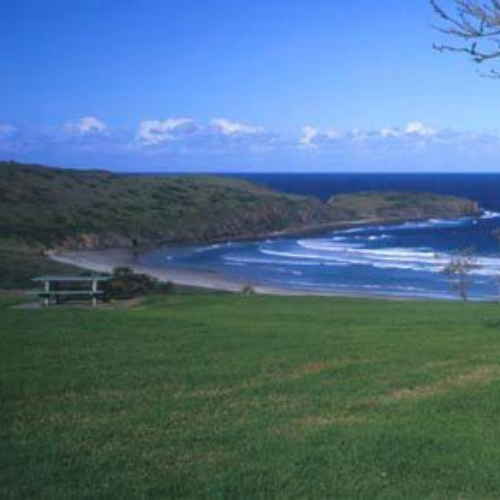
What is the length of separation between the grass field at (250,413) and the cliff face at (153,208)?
75.9 meters

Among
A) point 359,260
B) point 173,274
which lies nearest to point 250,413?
point 173,274

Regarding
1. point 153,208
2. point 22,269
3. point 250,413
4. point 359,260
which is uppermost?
point 250,413

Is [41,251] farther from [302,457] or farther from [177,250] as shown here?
[302,457]

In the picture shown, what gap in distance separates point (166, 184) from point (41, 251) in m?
54.4

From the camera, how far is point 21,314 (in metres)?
21.1

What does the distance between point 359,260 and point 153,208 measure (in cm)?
3956

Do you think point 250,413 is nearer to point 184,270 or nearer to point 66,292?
point 66,292

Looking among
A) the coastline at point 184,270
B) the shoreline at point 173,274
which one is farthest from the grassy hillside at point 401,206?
the shoreline at point 173,274

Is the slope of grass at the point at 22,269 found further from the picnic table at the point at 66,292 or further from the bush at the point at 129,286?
the picnic table at the point at 66,292

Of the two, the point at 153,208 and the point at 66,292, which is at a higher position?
the point at 153,208

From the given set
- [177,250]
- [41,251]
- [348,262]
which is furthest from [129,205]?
[348,262]

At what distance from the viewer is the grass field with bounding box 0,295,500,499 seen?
7.25 meters

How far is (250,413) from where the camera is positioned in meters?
9.46

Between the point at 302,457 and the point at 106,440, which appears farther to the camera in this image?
the point at 106,440
